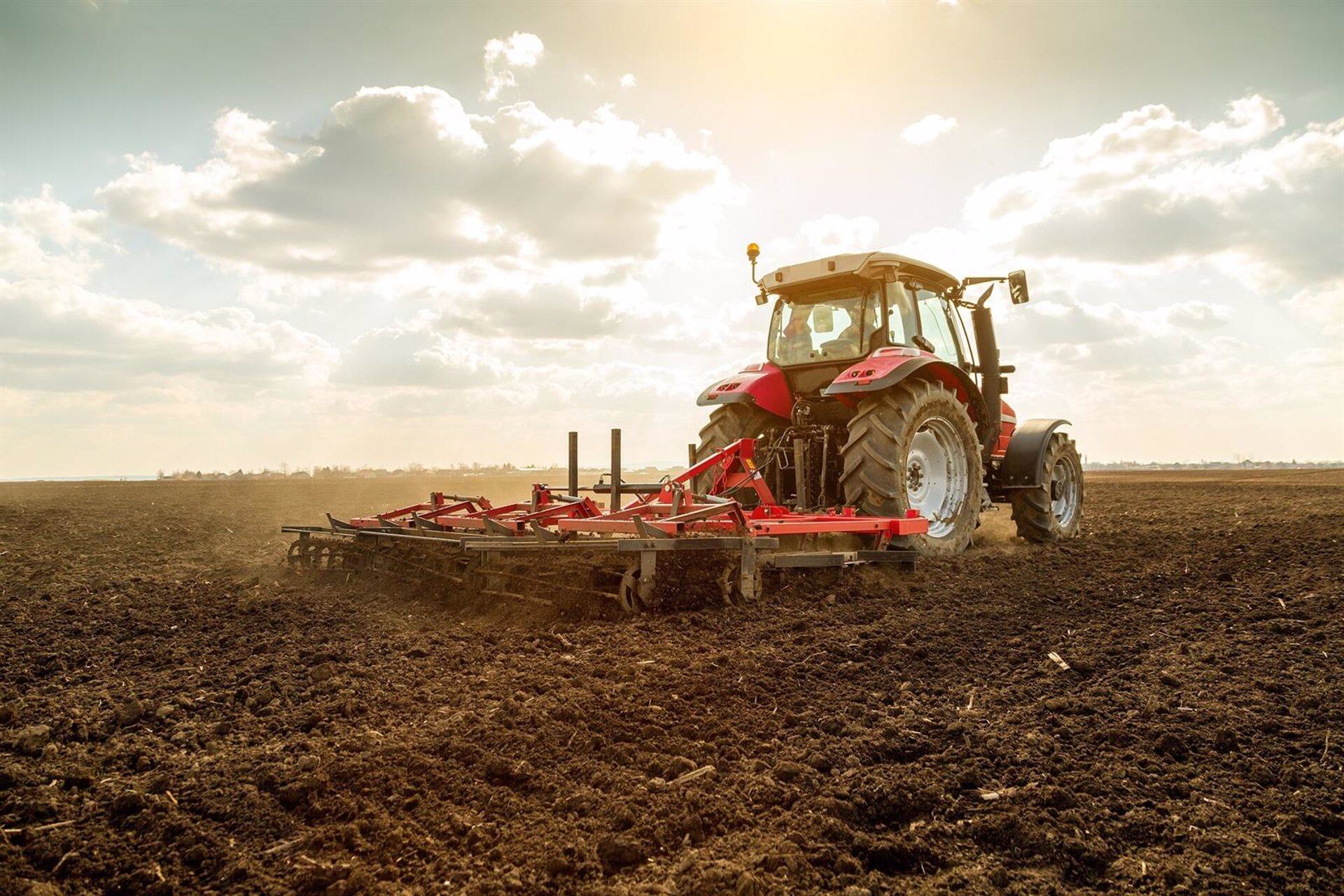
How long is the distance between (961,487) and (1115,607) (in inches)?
74.3

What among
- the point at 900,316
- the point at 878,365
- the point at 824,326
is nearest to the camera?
the point at 878,365

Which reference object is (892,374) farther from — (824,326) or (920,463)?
(824,326)

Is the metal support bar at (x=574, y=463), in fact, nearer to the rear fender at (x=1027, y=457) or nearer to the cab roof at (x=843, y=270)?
the cab roof at (x=843, y=270)

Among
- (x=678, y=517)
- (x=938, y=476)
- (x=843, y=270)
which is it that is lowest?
(x=678, y=517)

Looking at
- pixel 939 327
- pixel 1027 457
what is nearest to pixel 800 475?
pixel 939 327

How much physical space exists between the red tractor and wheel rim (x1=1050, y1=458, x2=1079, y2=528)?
0.91 m

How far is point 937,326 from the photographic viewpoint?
7.12 metres

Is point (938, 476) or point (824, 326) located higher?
point (824, 326)

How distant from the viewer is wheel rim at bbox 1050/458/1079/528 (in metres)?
8.32

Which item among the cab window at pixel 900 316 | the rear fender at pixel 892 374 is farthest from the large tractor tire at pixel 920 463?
the cab window at pixel 900 316

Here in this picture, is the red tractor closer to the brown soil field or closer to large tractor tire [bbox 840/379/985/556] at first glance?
large tractor tire [bbox 840/379/985/556]

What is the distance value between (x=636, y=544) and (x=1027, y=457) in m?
4.73

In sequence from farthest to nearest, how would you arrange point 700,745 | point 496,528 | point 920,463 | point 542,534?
point 920,463, point 496,528, point 542,534, point 700,745

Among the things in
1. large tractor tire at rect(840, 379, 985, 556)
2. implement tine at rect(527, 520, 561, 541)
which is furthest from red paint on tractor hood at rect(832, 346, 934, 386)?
implement tine at rect(527, 520, 561, 541)
